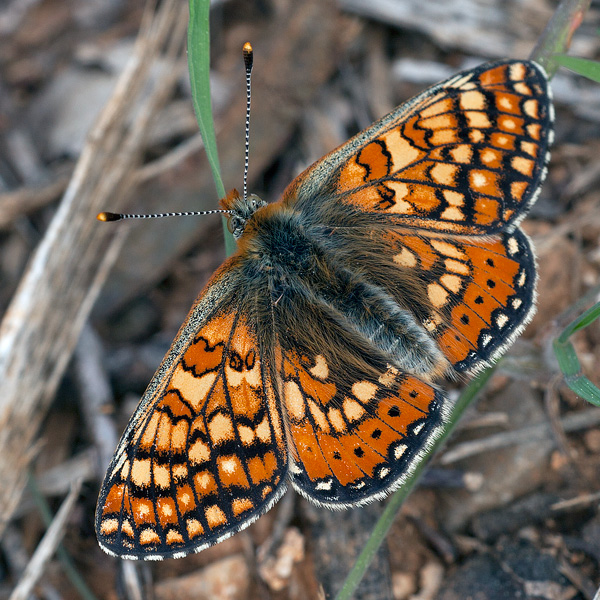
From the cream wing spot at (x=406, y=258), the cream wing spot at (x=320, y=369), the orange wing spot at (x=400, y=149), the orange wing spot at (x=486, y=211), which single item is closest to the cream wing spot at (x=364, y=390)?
the cream wing spot at (x=320, y=369)

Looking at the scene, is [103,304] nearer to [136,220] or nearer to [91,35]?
[136,220]

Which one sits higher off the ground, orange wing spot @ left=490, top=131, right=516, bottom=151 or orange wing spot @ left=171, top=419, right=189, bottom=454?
orange wing spot @ left=490, top=131, right=516, bottom=151

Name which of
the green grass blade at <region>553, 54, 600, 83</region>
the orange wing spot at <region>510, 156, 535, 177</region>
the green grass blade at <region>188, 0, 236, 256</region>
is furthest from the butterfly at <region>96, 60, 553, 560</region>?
the green grass blade at <region>188, 0, 236, 256</region>

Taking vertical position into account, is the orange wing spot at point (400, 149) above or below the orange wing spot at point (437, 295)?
above

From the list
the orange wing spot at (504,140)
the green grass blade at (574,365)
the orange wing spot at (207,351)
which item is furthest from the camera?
the orange wing spot at (504,140)

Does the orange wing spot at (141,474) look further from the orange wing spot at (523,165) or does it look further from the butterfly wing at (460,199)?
the orange wing spot at (523,165)

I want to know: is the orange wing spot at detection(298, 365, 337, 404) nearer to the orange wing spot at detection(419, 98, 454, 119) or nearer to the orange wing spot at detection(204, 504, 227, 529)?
the orange wing spot at detection(204, 504, 227, 529)
